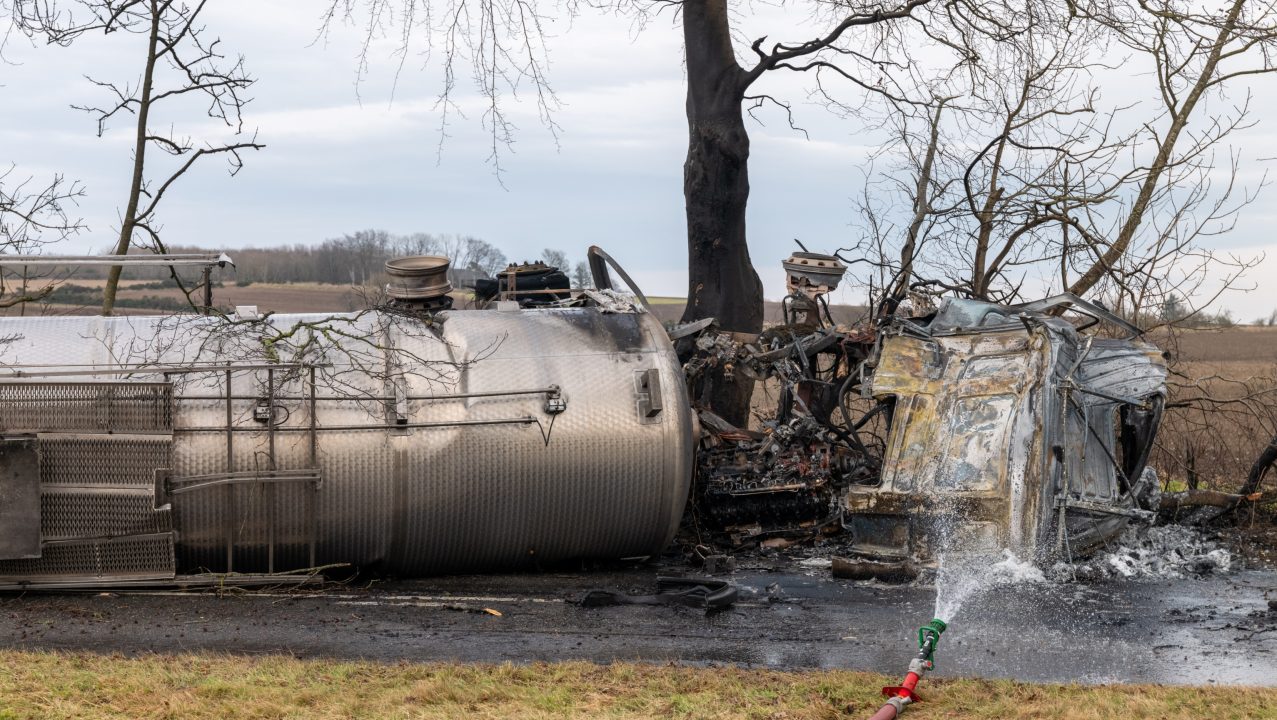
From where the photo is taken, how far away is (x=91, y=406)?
9.86 meters

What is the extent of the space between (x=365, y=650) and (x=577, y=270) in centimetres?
873

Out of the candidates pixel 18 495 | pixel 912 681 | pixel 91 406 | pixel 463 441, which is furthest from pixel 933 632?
pixel 18 495

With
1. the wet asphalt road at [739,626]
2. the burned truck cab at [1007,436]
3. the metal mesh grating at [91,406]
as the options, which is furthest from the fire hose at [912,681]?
the metal mesh grating at [91,406]

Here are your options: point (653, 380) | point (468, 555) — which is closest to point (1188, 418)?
point (653, 380)

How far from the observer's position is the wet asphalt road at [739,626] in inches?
319

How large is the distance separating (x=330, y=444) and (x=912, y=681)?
5150 mm

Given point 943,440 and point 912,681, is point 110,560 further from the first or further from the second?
point 943,440

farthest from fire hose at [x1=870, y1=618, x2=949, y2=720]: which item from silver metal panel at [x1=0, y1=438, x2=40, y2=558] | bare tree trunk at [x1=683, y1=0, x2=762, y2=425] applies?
bare tree trunk at [x1=683, y1=0, x2=762, y2=425]

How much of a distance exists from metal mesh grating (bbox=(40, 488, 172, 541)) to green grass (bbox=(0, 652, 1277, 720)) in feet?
6.92

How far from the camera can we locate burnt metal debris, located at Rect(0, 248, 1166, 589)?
984cm

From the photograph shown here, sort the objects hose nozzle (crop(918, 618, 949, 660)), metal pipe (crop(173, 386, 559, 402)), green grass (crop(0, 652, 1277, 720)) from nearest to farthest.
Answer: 1. green grass (crop(0, 652, 1277, 720))
2. hose nozzle (crop(918, 618, 949, 660))
3. metal pipe (crop(173, 386, 559, 402))

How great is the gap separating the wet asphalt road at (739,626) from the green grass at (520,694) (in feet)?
1.49

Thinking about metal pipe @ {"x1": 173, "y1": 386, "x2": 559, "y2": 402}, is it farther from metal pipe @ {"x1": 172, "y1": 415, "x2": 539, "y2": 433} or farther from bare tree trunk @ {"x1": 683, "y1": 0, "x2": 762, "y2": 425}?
bare tree trunk @ {"x1": 683, "y1": 0, "x2": 762, "y2": 425}

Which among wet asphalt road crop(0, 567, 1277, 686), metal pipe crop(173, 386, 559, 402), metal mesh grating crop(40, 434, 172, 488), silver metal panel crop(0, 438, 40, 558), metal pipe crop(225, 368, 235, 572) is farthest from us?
metal pipe crop(173, 386, 559, 402)
